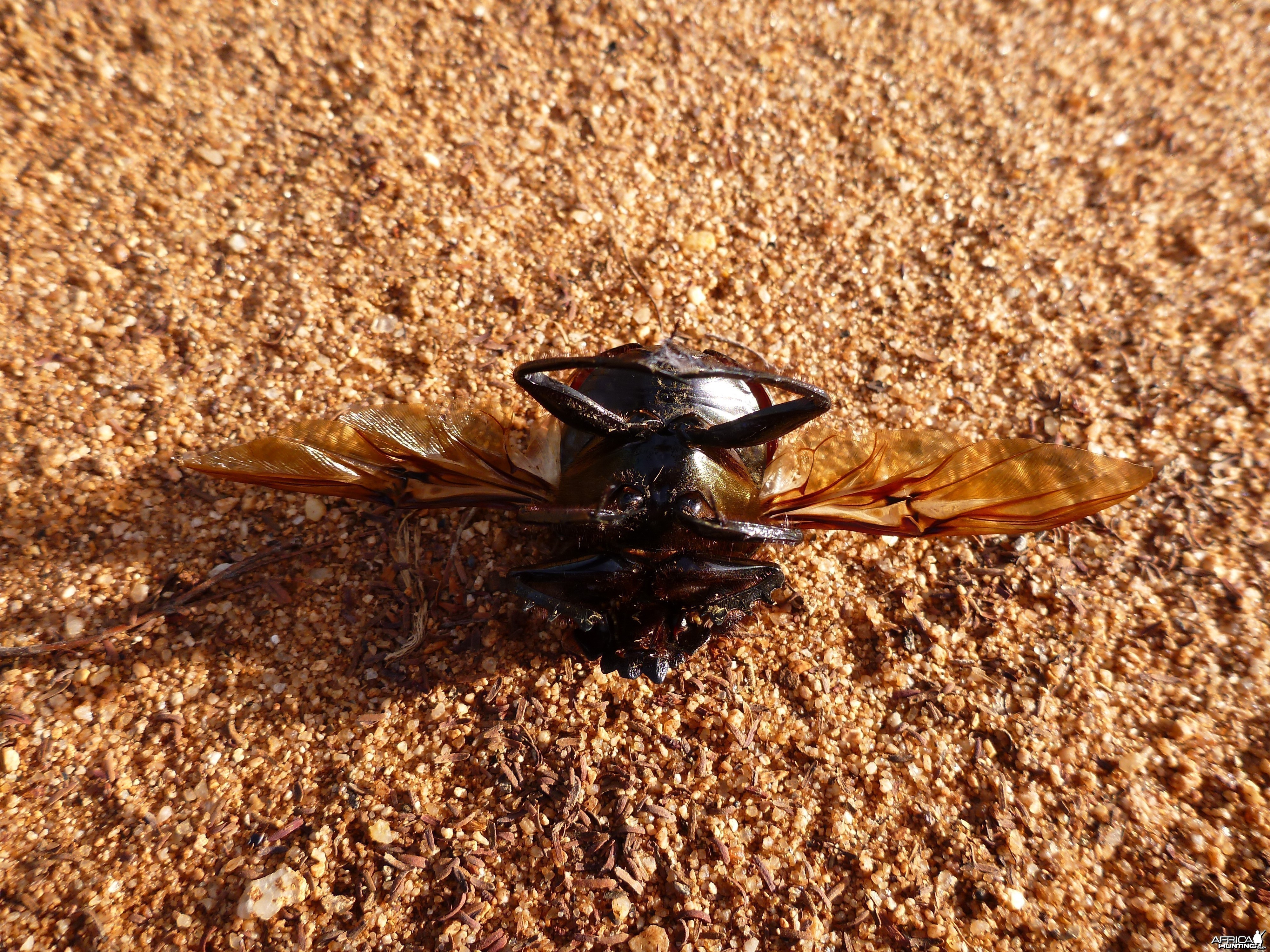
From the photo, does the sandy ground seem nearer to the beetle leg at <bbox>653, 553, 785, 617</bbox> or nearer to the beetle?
the beetle

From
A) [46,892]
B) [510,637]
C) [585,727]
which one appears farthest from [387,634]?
[46,892]

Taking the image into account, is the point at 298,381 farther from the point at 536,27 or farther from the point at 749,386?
the point at 536,27

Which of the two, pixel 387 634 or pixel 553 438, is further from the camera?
pixel 387 634

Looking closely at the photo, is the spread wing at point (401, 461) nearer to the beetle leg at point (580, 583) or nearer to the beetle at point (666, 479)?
the beetle at point (666, 479)

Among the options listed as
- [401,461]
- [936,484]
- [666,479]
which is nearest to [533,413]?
[401,461]

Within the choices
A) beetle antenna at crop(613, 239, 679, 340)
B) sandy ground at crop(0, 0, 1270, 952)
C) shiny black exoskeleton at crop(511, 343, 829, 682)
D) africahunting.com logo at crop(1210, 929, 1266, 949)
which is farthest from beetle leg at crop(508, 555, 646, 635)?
africahunting.com logo at crop(1210, 929, 1266, 949)

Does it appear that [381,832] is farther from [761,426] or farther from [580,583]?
[761,426]

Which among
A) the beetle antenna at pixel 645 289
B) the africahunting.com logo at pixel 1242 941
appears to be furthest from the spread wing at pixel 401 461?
the africahunting.com logo at pixel 1242 941

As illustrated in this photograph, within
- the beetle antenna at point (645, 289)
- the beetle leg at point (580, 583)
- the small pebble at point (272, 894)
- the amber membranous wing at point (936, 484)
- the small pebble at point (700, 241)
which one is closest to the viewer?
the beetle leg at point (580, 583)
